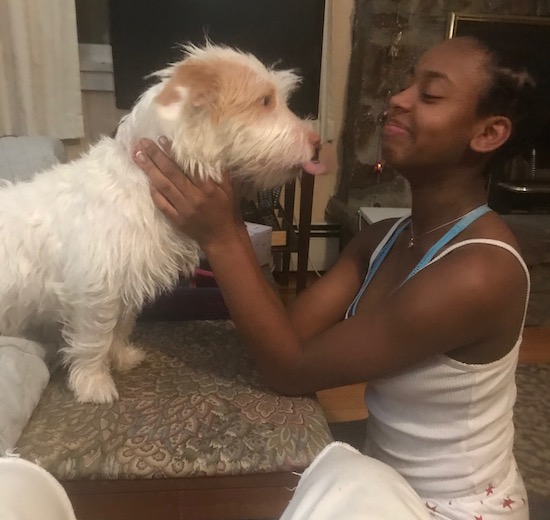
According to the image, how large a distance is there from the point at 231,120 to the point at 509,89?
1.60 ft

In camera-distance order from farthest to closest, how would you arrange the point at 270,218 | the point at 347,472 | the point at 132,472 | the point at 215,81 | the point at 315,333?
the point at 270,218 → the point at 315,333 → the point at 215,81 → the point at 132,472 → the point at 347,472

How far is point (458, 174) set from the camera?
1.00 meters

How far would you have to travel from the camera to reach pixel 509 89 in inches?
37.5

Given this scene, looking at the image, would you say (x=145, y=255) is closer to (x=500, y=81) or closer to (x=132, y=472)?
(x=132, y=472)

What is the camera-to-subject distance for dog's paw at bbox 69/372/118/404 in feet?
3.39

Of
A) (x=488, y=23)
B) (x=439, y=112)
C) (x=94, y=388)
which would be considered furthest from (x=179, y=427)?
(x=488, y=23)

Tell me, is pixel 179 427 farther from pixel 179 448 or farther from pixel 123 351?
pixel 123 351

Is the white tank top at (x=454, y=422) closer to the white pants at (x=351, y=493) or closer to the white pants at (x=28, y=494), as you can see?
the white pants at (x=351, y=493)

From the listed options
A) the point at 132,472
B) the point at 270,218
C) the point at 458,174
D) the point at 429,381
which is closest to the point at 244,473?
the point at 132,472

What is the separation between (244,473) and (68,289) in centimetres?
48

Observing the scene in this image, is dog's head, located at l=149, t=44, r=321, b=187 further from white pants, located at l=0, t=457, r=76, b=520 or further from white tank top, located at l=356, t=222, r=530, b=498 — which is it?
white pants, located at l=0, t=457, r=76, b=520

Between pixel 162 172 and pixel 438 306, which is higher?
pixel 162 172

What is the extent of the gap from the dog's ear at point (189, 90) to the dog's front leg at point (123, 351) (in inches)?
17.5

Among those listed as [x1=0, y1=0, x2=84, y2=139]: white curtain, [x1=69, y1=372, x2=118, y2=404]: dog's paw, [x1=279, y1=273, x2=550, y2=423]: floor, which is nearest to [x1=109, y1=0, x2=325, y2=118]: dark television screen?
[x1=0, y1=0, x2=84, y2=139]: white curtain
